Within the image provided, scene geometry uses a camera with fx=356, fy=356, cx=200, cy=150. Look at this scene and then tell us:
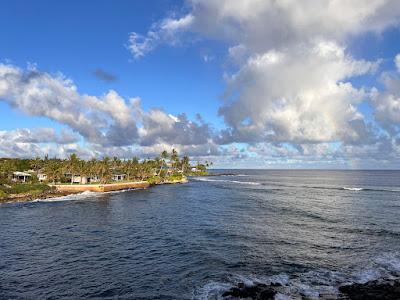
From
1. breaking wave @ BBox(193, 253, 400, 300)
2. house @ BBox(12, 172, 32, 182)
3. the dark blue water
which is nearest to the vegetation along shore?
house @ BBox(12, 172, 32, 182)

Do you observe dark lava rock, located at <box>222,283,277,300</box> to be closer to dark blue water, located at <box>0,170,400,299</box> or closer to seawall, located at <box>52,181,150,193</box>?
dark blue water, located at <box>0,170,400,299</box>

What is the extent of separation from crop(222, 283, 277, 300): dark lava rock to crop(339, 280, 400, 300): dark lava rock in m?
6.53

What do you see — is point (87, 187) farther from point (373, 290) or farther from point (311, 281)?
point (373, 290)

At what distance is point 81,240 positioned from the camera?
54.0 metres

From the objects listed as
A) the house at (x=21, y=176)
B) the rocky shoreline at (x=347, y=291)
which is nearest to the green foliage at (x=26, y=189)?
the house at (x=21, y=176)

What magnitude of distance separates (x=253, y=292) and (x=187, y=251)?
55.0 feet

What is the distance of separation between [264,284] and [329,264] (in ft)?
37.5

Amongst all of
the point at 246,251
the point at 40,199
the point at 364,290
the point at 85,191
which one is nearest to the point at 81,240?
the point at 246,251

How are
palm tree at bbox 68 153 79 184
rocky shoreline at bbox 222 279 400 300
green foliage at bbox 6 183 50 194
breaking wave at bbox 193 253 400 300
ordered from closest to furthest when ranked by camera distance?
rocky shoreline at bbox 222 279 400 300
breaking wave at bbox 193 253 400 300
green foliage at bbox 6 183 50 194
palm tree at bbox 68 153 79 184

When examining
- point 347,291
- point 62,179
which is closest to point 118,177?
point 62,179

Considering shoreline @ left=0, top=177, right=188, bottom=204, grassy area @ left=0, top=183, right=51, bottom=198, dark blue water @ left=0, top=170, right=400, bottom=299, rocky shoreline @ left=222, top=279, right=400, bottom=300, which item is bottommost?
dark blue water @ left=0, top=170, right=400, bottom=299

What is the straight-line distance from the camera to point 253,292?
31641 millimetres

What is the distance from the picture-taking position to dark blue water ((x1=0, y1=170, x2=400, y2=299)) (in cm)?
3431

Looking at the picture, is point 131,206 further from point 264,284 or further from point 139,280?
point 264,284
